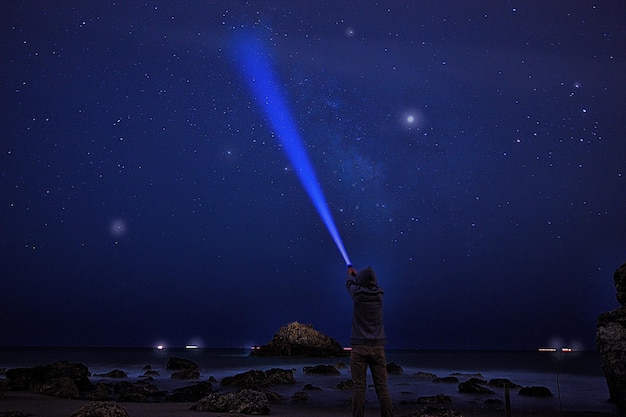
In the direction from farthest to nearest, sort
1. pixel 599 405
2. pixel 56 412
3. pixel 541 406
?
pixel 599 405 → pixel 541 406 → pixel 56 412

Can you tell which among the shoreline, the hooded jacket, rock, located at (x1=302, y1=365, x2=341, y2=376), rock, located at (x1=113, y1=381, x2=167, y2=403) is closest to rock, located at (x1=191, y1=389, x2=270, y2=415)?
the shoreline

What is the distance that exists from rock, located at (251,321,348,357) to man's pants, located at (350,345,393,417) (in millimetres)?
92593

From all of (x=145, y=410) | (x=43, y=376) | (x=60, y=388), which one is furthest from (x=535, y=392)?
(x=43, y=376)

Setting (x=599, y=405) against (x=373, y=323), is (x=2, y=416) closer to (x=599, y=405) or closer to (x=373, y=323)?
(x=373, y=323)

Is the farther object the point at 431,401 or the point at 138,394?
the point at 431,401

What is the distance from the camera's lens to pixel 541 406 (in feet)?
63.0

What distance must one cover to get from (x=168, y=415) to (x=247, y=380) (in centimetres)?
1359

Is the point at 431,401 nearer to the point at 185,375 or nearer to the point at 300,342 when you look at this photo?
the point at 185,375

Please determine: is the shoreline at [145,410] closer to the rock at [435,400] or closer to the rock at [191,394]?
the rock at [191,394]

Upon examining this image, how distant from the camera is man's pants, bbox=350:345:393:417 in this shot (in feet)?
28.1

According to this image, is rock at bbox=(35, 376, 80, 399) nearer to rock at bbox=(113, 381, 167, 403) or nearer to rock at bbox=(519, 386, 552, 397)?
rock at bbox=(113, 381, 167, 403)

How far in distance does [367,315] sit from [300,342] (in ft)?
306

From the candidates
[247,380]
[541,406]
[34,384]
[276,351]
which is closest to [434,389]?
[541,406]

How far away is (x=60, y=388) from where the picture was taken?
18219 millimetres
